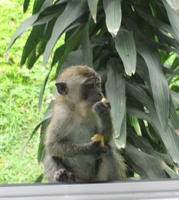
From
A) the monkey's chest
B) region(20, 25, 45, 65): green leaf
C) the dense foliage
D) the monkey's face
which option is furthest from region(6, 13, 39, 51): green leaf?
the monkey's chest

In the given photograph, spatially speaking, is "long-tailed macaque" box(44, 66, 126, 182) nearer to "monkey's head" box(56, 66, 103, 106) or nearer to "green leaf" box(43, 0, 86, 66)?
"monkey's head" box(56, 66, 103, 106)

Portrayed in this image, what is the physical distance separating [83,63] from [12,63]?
9.39ft

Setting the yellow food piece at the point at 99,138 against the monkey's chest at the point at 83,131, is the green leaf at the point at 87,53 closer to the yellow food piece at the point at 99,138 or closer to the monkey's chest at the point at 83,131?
the monkey's chest at the point at 83,131

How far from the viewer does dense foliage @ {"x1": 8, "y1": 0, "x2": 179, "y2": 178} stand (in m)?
3.20

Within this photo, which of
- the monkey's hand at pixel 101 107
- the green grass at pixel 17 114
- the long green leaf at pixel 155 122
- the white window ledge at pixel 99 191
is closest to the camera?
the white window ledge at pixel 99 191

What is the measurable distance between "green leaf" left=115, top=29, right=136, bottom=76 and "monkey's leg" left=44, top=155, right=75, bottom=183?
832 millimetres

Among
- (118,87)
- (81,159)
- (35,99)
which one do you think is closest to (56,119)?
(81,159)

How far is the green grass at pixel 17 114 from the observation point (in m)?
4.92

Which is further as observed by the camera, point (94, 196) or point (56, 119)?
point (56, 119)

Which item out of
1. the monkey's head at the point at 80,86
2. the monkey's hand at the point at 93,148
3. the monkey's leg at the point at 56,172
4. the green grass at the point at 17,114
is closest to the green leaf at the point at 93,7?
the monkey's head at the point at 80,86

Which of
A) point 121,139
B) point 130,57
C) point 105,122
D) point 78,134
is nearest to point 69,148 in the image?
point 78,134

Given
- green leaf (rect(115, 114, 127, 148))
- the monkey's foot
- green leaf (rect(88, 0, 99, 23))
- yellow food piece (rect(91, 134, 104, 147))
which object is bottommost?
the monkey's foot

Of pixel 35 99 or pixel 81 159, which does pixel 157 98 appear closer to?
pixel 81 159

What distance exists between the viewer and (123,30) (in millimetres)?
3404
